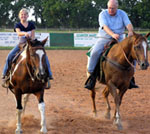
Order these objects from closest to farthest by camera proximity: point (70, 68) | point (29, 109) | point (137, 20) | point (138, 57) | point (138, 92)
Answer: point (138, 57) → point (29, 109) → point (138, 92) → point (70, 68) → point (137, 20)

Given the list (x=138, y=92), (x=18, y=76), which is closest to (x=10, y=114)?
(x=18, y=76)

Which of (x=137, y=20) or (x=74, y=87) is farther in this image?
(x=137, y=20)

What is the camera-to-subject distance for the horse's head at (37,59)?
20.0 feet

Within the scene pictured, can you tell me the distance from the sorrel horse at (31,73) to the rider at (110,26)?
1.75 meters

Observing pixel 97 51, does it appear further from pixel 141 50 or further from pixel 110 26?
Result: pixel 141 50

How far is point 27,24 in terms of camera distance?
25.0 ft

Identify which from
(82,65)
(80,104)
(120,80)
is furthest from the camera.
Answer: (82,65)

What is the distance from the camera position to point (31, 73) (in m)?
6.67

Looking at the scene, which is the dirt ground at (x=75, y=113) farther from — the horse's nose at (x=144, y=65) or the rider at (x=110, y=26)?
the horse's nose at (x=144, y=65)

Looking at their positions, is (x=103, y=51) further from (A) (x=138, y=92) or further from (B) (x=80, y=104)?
(A) (x=138, y=92)

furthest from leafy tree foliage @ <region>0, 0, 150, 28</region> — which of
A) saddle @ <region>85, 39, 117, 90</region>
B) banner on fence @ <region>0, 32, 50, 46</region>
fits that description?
saddle @ <region>85, 39, 117, 90</region>

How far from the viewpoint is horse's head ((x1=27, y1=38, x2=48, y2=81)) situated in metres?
6.11

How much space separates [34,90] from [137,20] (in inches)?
2137

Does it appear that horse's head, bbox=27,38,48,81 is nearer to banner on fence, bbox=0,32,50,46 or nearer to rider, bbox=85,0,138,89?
rider, bbox=85,0,138,89
